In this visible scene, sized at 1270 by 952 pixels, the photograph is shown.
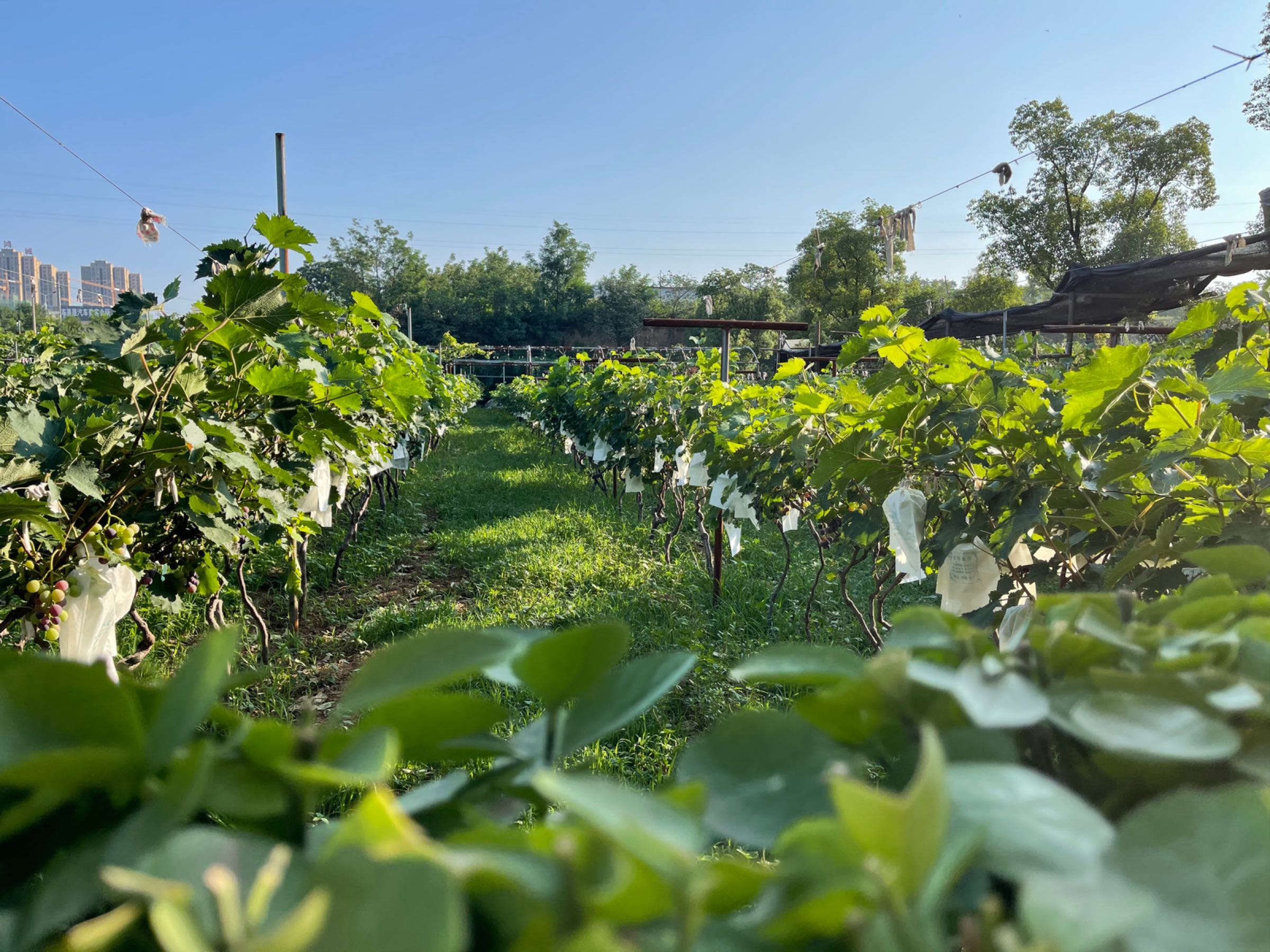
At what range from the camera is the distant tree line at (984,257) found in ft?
69.6

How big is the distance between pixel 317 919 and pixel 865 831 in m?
0.13

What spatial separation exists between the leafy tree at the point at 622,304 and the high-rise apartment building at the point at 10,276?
81.1 ft

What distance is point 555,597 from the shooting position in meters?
4.47

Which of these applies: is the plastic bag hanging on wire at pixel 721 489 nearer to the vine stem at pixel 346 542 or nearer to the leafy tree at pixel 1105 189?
the vine stem at pixel 346 542

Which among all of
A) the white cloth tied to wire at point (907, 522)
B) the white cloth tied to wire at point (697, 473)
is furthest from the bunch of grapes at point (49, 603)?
the white cloth tied to wire at point (697, 473)

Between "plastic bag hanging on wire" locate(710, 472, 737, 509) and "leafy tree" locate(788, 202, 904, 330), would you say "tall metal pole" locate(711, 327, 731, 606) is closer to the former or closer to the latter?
"plastic bag hanging on wire" locate(710, 472, 737, 509)

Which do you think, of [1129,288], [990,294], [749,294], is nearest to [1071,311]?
[1129,288]

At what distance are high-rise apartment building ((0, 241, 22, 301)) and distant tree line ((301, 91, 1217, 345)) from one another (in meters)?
11.4

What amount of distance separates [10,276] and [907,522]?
48602mm

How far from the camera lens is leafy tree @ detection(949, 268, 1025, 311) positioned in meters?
24.1

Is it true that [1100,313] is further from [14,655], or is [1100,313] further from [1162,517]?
[14,655]

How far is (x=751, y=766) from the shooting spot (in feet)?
1.00

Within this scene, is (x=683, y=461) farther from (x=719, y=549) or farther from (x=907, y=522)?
(x=907, y=522)

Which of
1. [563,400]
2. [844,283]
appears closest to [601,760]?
[563,400]
